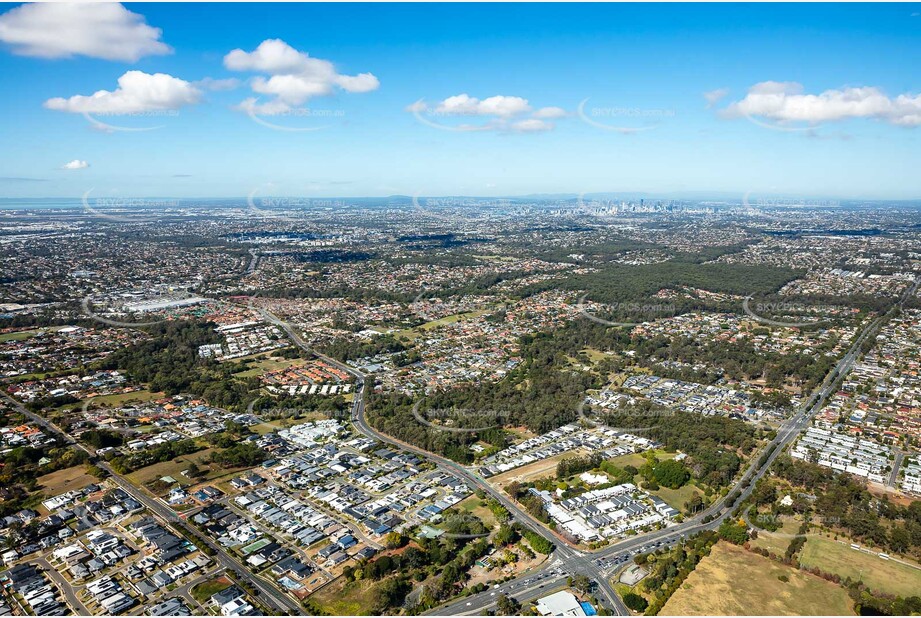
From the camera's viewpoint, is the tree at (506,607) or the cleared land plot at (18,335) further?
the cleared land plot at (18,335)

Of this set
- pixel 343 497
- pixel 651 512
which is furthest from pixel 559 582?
pixel 343 497

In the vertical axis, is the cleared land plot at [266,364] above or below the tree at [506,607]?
above

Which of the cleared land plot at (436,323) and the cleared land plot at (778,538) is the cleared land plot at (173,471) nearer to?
the cleared land plot at (778,538)

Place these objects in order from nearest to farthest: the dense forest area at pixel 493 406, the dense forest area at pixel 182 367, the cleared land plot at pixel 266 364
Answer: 1. the dense forest area at pixel 493 406
2. the dense forest area at pixel 182 367
3. the cleared land plot at pixel 266 364

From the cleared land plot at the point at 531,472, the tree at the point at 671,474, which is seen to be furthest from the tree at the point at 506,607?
the tree at the point at 671,474

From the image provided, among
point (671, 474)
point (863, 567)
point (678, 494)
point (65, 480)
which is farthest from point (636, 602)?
point (65, 480)

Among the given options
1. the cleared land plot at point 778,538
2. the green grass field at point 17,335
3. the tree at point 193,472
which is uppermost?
Answer: the green grass field at point 17,335

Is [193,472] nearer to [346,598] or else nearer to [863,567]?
[346,598]
